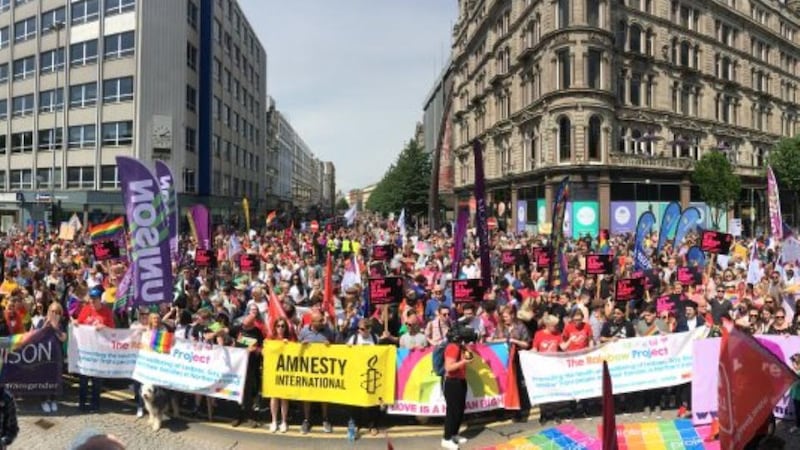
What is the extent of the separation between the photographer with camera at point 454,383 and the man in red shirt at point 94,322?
17.7ft

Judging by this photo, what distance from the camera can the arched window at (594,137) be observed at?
41.8 meters

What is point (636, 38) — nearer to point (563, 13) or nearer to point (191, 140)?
point (563, 13)

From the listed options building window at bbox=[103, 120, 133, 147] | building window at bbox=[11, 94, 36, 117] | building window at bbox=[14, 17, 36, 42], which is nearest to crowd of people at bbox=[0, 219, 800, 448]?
building window at bbox=[103, 120, 133, 147]

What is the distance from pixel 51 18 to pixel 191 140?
14891 millimetres

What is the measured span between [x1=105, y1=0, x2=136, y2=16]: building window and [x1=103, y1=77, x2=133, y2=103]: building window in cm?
497

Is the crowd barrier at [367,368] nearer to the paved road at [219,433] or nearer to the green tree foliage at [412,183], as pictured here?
the paved road at [219,433]

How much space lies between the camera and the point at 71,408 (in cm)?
912

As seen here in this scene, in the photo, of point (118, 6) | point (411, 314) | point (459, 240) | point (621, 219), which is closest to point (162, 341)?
point (411, 314)

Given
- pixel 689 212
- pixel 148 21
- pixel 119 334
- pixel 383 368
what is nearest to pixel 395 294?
pixel 383 368

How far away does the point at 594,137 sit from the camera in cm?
4191

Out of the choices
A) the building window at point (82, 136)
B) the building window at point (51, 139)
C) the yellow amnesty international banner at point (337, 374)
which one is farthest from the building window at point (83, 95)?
the yellow amnesty international banner at point (337, 374)

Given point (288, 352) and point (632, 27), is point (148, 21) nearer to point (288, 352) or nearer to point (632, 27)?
point (632, 27)

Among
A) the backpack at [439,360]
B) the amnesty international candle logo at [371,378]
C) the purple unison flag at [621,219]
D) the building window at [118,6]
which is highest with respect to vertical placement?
the building window at [118,6]

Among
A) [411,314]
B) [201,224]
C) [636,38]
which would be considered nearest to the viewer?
[411,314]
